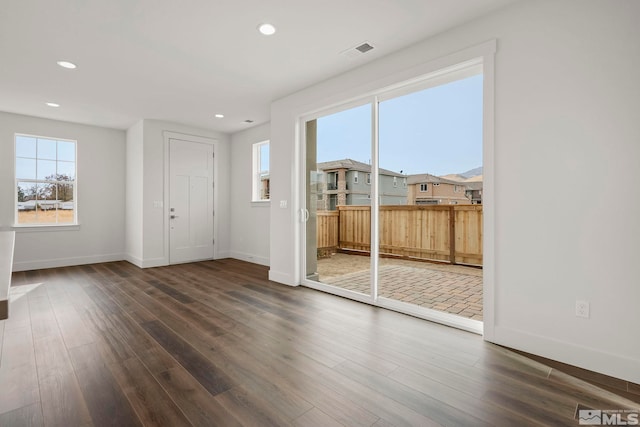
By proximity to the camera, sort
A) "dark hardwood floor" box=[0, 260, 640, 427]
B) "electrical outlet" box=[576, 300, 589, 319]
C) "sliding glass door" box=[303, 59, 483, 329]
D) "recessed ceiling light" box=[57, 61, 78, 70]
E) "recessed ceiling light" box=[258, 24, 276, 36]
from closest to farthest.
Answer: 1. "dark hardwood floor" box=[0, 260, 640, 427]
2. "electrical outlet" box=[576, 300, 589, 319]
3. "recessed ceiling light" box=[258, 24, 276, 36]
4. "sliding glass door" box=[303, 59, 483, 329]
5. "recessed ceiling light" box=[57, 61, 78, 70]

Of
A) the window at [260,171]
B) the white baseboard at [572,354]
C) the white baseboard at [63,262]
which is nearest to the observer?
the white baseboard at [572,354]

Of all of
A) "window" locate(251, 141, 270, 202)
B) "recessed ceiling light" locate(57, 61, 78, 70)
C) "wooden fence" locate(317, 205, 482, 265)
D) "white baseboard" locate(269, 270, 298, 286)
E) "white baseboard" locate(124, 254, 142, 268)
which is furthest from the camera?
"window" locate(251, 141, 270, 202)

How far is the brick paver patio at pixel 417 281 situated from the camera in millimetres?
3475

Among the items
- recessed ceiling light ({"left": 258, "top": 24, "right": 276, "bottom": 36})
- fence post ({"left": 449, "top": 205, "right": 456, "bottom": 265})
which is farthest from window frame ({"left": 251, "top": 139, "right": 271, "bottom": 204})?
fence post ({"left": 449, "top": 205, "right": 456, "bottom": 265})

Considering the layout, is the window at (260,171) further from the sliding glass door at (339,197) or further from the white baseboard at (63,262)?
the white baseboard at (63,262)

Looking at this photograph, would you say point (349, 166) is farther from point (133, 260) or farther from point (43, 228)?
point (43, 228)

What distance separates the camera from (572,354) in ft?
7.09

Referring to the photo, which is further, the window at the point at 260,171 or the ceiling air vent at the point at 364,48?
the window at the point at 260,171

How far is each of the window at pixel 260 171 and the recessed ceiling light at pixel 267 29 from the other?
3.30 meters

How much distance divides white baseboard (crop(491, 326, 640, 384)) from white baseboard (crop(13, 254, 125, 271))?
6754mm

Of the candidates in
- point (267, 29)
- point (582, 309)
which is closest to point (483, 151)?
point (582, 309)

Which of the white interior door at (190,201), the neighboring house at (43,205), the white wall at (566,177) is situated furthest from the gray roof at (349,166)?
the neighboring house at (43,205)

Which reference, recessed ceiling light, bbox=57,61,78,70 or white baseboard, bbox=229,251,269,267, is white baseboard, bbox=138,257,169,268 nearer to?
white baseboard, bbox=229,251,269,267

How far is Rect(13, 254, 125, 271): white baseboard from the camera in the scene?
17.4 ft
